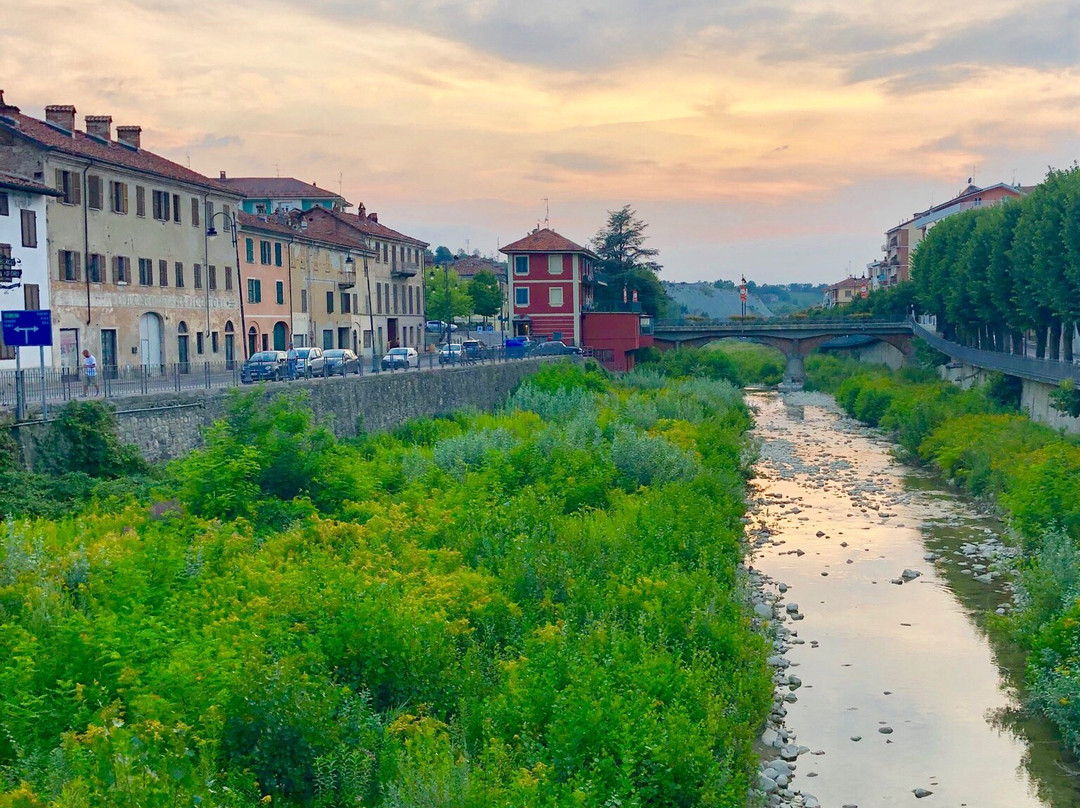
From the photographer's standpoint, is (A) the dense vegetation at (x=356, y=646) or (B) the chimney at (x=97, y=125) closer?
(A) the dense vegetation at (x=356, y=646)

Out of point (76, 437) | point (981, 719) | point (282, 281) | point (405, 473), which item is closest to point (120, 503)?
point (76, 437)

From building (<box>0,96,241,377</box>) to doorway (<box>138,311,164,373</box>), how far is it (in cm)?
4

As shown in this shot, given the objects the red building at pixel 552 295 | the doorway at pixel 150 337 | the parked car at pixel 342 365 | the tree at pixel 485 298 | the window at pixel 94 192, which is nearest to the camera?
the window at pixel 94 192

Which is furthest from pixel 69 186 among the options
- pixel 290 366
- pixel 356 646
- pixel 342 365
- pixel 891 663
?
pixel 891 663

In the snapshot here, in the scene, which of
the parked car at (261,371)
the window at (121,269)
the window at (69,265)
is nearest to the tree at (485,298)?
the window at (121,269)

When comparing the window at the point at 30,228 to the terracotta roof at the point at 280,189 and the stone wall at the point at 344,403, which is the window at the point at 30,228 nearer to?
the stone wall at the point at 344,403

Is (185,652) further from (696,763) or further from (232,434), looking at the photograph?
(232,434)

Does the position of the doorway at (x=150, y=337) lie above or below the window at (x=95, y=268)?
below

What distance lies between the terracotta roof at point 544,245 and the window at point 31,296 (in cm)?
4737

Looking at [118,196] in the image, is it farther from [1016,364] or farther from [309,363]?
[1016,364]

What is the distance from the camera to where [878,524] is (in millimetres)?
36406

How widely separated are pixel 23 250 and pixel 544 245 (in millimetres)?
51338

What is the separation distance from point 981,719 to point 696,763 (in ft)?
26.4

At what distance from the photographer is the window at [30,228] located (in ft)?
128
